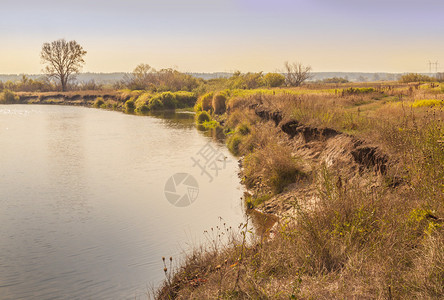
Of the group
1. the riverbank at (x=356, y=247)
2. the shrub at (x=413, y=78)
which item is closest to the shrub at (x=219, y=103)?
the shrub at (x=413, y=78)

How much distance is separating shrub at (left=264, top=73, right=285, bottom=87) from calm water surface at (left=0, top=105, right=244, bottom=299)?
92.3 feet

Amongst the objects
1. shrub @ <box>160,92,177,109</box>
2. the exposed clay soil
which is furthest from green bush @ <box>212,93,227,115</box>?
the exposed clay soil

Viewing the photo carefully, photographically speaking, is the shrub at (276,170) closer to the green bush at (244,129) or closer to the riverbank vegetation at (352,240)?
the riverbank vegetation at (352,240)

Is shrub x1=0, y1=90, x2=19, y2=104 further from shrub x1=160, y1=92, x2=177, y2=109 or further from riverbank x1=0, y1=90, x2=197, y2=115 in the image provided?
shrub x1=160, y1=92, x2=177, y2=109

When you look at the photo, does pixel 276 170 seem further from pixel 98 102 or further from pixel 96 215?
pixel 98 102

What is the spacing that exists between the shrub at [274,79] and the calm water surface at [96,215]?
28145 millimetres

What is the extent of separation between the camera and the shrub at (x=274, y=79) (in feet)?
170

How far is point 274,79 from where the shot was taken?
52.8m

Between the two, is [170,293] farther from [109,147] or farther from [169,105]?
[169,105]

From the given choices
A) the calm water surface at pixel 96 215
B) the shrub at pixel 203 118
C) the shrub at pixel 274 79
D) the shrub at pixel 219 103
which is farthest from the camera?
the shrub at pixel 274 79

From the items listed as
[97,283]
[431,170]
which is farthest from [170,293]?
[431,170]

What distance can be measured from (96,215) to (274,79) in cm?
4259

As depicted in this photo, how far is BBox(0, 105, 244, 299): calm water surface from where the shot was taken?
8.99m

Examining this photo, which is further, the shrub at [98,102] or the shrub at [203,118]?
the shrub at [98,102]
